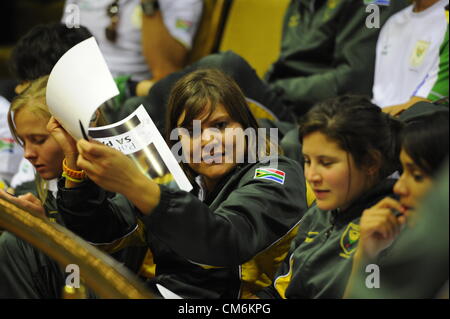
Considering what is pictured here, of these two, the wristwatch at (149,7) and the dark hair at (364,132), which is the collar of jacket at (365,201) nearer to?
the dark hair at (364,132)

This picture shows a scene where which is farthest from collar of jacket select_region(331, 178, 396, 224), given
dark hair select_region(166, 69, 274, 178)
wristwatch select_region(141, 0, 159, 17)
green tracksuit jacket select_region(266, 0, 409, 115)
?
wristwatch select_region(141, 0, 159, 17)

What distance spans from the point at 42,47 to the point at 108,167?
2.63ft

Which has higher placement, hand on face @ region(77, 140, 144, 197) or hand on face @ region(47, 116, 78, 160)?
hand on face @ region(77, 140, 144, 197)

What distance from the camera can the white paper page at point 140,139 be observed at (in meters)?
0.85

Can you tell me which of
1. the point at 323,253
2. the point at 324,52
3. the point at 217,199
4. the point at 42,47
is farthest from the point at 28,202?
the point at 324,52

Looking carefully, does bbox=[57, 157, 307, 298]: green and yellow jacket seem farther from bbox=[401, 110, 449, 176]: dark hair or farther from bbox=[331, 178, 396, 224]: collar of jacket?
bbox=[401, 110, 449, 176]: dark hair

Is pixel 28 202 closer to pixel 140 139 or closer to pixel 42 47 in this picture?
pixel 140 139

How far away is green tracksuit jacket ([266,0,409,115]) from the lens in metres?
1.58

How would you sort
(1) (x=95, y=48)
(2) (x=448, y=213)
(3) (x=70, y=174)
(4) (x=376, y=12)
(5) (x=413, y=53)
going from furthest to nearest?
(4) (x=376, y=12), (5) (x=413, y=53), (3) (x=70, y=174), (1) (x=95, y=48), (2) (x=448, y=213)

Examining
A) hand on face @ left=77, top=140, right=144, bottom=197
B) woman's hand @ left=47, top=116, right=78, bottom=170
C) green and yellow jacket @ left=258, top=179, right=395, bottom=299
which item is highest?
hand on face @ left=77, top=140, right=144, bottom=197

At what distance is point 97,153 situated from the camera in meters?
0.72

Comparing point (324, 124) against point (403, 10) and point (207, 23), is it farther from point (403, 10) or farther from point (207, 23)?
point (207, 23)
